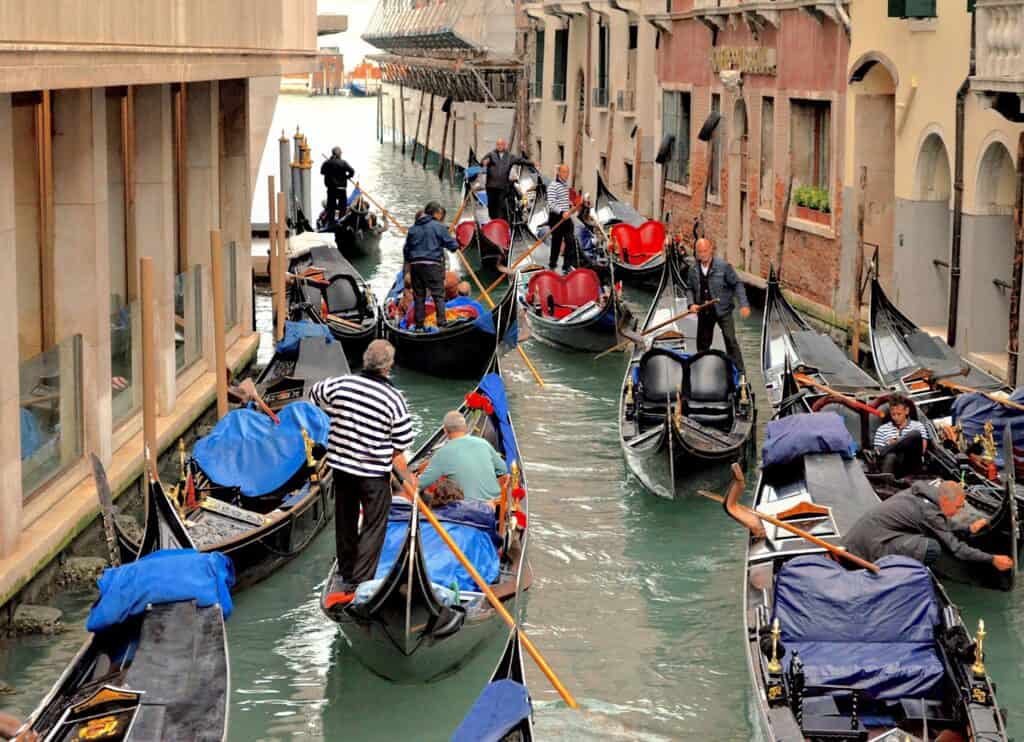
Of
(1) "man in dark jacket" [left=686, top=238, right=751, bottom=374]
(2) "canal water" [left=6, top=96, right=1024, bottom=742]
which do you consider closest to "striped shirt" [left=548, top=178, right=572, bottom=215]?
(1) "man in dark jacket" [left=686, top=238, right=751, bottom=374]

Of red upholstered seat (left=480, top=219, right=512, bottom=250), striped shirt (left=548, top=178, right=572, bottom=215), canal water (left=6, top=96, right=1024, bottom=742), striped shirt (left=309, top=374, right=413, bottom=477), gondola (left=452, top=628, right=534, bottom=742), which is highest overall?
striped shirt (left=548, top=178, right=572, bottom=215)

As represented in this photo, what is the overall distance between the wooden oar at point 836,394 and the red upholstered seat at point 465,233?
669cm

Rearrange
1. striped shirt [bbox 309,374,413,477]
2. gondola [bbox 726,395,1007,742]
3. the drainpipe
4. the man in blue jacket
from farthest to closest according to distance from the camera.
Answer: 1. the man in blue jacket
2. the drainpipe
3. striped shirt [bbox 309,374,413,477]
4. gondola [bbox 726,395,1007,742]

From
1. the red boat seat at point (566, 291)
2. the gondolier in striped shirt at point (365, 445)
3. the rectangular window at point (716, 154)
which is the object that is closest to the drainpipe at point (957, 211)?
the red boat seat at point (566, 291)

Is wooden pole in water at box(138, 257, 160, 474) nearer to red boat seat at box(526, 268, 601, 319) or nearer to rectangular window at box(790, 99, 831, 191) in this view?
red boat seat at box(526, 268, 601, 319)

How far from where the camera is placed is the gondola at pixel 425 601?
13.2 feet

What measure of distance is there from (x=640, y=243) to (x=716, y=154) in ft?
3.73

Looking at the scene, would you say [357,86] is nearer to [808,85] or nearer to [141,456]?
[808,85]

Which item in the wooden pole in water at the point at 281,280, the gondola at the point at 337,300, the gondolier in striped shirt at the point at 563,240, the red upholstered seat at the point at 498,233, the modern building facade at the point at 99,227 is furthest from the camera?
the red upholstered seat at the point at 498,233

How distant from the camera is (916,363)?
23.0 ft

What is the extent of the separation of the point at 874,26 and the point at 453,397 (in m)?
2.85

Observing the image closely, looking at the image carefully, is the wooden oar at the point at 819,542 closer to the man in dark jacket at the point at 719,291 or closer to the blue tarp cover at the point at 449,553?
the blue tarp cover at the point at 449,553

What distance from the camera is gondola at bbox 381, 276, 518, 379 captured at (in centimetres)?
822

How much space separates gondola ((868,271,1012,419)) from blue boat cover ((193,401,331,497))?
2.39 meters
